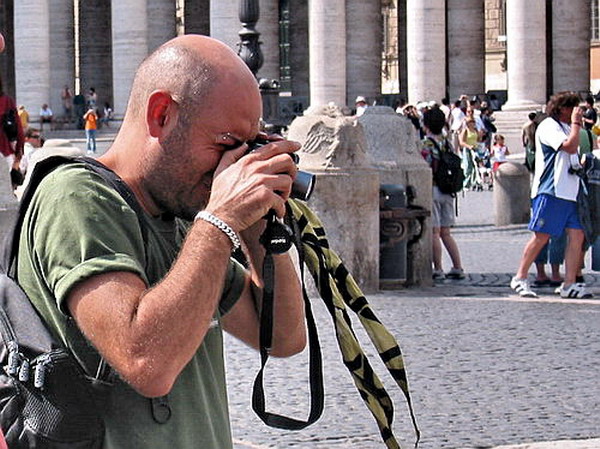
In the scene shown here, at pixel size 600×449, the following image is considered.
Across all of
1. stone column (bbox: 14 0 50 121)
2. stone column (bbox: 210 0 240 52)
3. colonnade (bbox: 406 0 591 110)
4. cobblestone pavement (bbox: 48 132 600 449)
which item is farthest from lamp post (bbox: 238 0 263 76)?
stone column (bbox: 14 0 50 121)

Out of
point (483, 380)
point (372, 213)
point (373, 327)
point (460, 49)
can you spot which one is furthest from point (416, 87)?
point (373, 327)

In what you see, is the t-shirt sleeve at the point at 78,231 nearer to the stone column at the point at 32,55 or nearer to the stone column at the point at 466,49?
the stone column at the point at 466,49

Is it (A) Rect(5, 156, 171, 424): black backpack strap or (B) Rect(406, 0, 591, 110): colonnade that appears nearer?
(A) Rect(5, 156, 171, 424): black backpack strap

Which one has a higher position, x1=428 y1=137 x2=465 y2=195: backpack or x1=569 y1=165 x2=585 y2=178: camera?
x1=569 y1=165 x2=585 y2=178: camera

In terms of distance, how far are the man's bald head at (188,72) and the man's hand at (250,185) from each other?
0.40 feet

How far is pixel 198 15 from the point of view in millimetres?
63125

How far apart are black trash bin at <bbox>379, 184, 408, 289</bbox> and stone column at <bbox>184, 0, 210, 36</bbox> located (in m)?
49.1

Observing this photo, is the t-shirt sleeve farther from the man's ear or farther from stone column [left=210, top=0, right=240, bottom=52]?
stone column [left=210, top=0, right=240, bottom=52]

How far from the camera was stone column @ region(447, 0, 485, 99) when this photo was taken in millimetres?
51094

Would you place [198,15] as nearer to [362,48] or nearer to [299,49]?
[299,49]

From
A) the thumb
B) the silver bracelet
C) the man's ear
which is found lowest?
the silver bracelet

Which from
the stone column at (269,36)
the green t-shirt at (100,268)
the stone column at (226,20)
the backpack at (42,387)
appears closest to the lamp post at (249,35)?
the green t-shirt at (100,268)

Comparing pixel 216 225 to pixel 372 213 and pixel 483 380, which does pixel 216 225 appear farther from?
pixel 372 213

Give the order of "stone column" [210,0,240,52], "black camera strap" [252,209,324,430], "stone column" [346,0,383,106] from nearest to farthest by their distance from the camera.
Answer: "black camera strap" [252,209,324,430] < "stone column" [210,0,240,52] < "stone column" [346,0,383,106]
